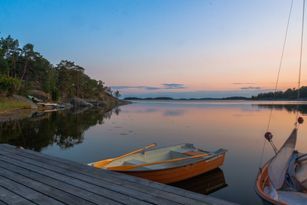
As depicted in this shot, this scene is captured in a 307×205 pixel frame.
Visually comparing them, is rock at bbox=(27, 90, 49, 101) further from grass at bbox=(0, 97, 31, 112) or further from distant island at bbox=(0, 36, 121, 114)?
grass at bbox=(0, 97, 31, 112)

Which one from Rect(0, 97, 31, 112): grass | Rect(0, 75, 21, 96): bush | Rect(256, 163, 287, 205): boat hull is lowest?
Rect(0, 97, 31, 112): grass

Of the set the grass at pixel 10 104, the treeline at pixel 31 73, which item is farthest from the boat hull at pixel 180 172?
the treeline at pixel 31 73

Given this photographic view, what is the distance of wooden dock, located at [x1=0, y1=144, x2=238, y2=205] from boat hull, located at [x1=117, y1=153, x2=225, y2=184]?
9.52ft

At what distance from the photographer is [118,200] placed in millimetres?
3240

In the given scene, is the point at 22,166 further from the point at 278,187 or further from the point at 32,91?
the point at 32,91

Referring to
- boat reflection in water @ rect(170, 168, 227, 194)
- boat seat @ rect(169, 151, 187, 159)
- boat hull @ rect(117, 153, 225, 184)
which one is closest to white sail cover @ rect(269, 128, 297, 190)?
boat reflection in water @ rect(170, 168, 227, 194)

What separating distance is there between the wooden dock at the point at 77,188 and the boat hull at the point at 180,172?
2.90m

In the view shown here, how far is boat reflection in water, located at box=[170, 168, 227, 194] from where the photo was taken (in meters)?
8.23

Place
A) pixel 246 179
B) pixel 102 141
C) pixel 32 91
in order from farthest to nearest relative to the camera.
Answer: pixel 32 91
pixel 102 141
pixel 246 179

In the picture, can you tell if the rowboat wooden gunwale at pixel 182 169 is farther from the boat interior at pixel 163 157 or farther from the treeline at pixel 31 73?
the treeline at pixel 31 73

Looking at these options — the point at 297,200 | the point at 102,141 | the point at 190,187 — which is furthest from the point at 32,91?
the point at 297,200

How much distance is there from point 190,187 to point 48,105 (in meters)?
47.9

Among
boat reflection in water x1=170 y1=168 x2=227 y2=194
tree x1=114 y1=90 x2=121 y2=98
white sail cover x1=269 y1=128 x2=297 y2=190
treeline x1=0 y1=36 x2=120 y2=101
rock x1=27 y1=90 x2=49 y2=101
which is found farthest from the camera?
tree x1=114 y1=90 x2=121 y2=98

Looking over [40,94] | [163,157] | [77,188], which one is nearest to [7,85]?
[40,94]
